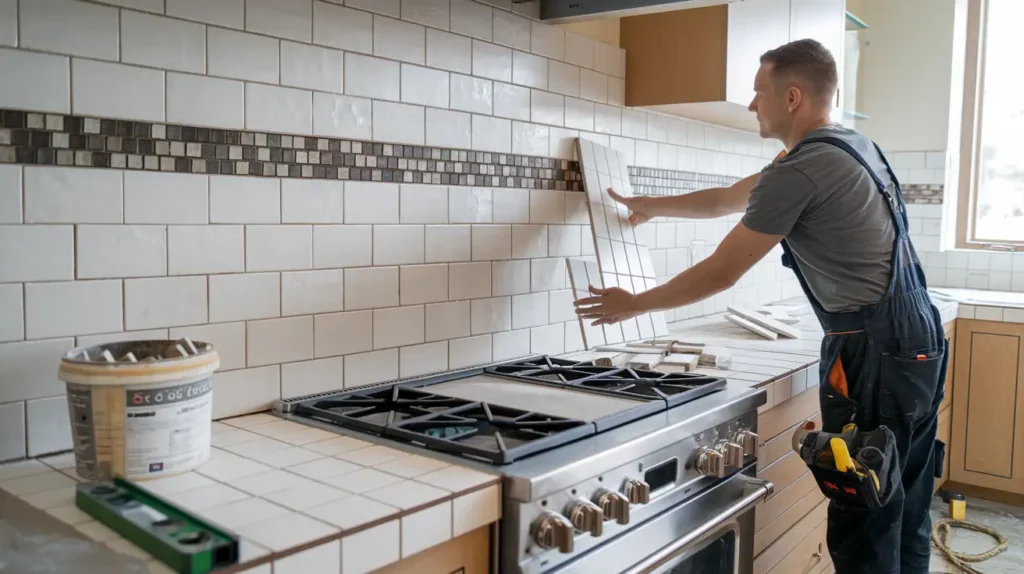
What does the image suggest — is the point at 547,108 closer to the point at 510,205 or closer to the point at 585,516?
the point at 510,205

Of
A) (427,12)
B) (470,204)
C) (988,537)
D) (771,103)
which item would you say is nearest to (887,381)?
(771,103)

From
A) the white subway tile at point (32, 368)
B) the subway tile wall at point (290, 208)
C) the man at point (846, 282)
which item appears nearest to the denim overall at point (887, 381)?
the man at point (846, 282)

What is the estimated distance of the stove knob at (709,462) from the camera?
171 centimetres

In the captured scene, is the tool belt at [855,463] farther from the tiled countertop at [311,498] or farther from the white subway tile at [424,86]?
the white subway tile at [424,86]

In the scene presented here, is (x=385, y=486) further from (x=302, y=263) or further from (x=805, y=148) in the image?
(x=805, y=148)

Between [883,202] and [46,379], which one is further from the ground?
[883,202]

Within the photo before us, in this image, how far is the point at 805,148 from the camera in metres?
2.02

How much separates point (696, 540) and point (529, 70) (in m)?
1.34

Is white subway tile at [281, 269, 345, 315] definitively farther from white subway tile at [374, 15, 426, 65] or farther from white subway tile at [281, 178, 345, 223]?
white subway tile at [374, 15, 426, 65]

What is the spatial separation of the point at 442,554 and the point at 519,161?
52.7 inches

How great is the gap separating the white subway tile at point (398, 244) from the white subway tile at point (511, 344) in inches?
15.3

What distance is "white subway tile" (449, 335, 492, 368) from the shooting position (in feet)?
7.03

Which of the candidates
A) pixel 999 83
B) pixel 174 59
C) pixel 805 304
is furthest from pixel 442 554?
pixel 999 83

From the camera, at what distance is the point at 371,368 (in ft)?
6.31
